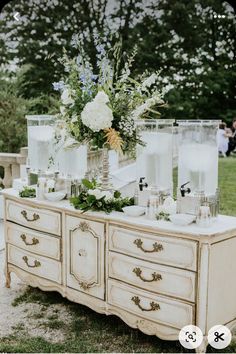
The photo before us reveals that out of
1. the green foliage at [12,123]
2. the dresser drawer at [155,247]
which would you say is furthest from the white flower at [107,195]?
the green foliage at [12,123]

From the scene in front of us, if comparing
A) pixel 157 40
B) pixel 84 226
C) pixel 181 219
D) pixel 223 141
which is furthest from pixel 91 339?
pixel 157 40

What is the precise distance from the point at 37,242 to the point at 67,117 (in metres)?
0.89

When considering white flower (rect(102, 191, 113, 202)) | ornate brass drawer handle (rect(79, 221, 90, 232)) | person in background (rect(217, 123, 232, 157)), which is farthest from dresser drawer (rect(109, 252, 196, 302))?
person in background (rect(217, 123, 232, 157))

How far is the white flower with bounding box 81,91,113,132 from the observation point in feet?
9.01

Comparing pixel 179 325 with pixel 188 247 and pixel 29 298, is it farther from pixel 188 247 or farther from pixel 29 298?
pixel 29 298

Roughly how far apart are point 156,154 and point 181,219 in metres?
0.47

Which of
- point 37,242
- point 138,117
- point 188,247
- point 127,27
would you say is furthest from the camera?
point 127,27

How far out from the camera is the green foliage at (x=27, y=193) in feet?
11.0

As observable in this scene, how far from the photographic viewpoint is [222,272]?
2.48m

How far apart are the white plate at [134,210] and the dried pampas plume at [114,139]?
14.2 inches

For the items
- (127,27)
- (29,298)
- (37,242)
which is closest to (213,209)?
(37,242)

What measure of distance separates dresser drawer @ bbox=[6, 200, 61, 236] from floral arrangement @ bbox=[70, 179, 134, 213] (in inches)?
8.5

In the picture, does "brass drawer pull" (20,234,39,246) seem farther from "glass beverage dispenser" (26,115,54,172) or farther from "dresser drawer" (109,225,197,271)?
"dresser drawer" (109,225,197,271)

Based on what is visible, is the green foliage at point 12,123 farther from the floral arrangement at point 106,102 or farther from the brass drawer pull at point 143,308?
the brass drawer pull at point 143,308
